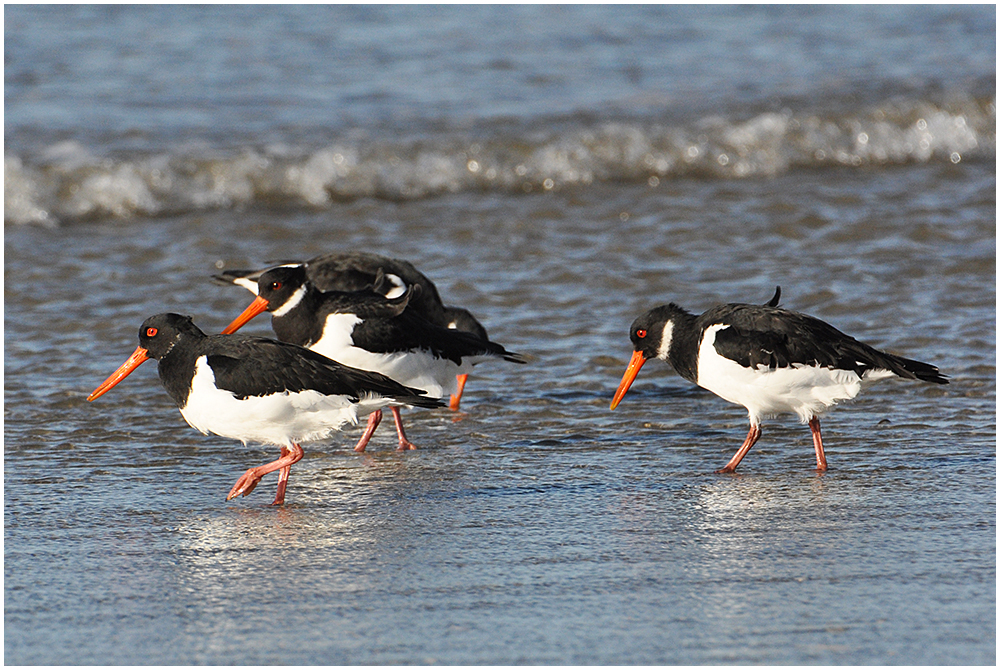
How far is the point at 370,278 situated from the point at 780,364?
2.59 meters

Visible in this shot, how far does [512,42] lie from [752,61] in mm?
3106

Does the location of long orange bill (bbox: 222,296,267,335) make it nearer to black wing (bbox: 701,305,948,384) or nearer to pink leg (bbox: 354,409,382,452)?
pink leg (bbox: 354,409,382,452)

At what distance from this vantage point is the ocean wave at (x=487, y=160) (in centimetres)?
1078

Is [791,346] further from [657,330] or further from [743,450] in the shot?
[657,330]

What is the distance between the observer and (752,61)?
596 inches

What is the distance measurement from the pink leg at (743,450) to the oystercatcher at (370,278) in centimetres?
185

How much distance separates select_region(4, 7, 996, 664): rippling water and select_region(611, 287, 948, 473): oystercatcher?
0.29m

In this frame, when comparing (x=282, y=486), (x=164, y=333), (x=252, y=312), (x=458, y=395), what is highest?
(x=164, y=333)

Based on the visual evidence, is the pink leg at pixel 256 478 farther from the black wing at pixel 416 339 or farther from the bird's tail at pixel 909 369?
the bird's tail at pixel 909 369

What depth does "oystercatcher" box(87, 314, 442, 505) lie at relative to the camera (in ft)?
15.5

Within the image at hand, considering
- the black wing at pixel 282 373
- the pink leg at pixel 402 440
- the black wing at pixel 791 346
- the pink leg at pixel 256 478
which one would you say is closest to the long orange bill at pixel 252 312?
the pink leg at pixel 402 440

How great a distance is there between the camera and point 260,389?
4707 mm

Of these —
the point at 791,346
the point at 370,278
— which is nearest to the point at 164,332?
the point at 370,278

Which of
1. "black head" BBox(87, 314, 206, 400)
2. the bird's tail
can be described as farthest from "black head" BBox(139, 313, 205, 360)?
the bird's tail
